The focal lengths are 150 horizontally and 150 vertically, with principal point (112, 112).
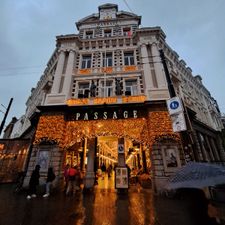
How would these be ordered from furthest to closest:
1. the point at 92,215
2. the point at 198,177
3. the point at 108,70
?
1. the point at 108,70
2. the point at 92,215
3. the point at 198,177

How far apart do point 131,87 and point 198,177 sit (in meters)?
12.0

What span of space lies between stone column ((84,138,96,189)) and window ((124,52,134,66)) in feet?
28.3

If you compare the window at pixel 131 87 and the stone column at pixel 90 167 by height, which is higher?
the window at pixel 131 87

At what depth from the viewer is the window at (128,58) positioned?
1568 cm

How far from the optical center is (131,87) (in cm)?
1438

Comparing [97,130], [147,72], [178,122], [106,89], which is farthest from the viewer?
[106,89]

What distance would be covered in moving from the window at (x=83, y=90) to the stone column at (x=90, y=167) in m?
4.17

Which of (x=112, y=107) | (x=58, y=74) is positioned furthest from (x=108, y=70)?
(x=58, y=74)

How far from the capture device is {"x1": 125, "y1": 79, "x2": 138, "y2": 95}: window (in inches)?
551

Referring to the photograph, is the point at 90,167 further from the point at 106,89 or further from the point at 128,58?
the point at 128,58

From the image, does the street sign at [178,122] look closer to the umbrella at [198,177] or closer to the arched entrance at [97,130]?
the umbrella at [198,177]

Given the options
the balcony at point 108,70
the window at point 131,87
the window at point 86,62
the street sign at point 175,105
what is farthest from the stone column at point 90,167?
the street sign at point 175,105

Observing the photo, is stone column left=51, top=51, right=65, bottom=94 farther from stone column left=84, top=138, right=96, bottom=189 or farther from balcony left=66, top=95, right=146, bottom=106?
stone column left=84, top=138, right=96, bottom=189

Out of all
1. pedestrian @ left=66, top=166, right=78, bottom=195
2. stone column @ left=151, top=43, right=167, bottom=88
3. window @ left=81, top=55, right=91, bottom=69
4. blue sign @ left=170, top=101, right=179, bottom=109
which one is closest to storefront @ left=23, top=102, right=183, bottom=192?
pedestrian @ left=66, top=166, right=78, bottom=195
